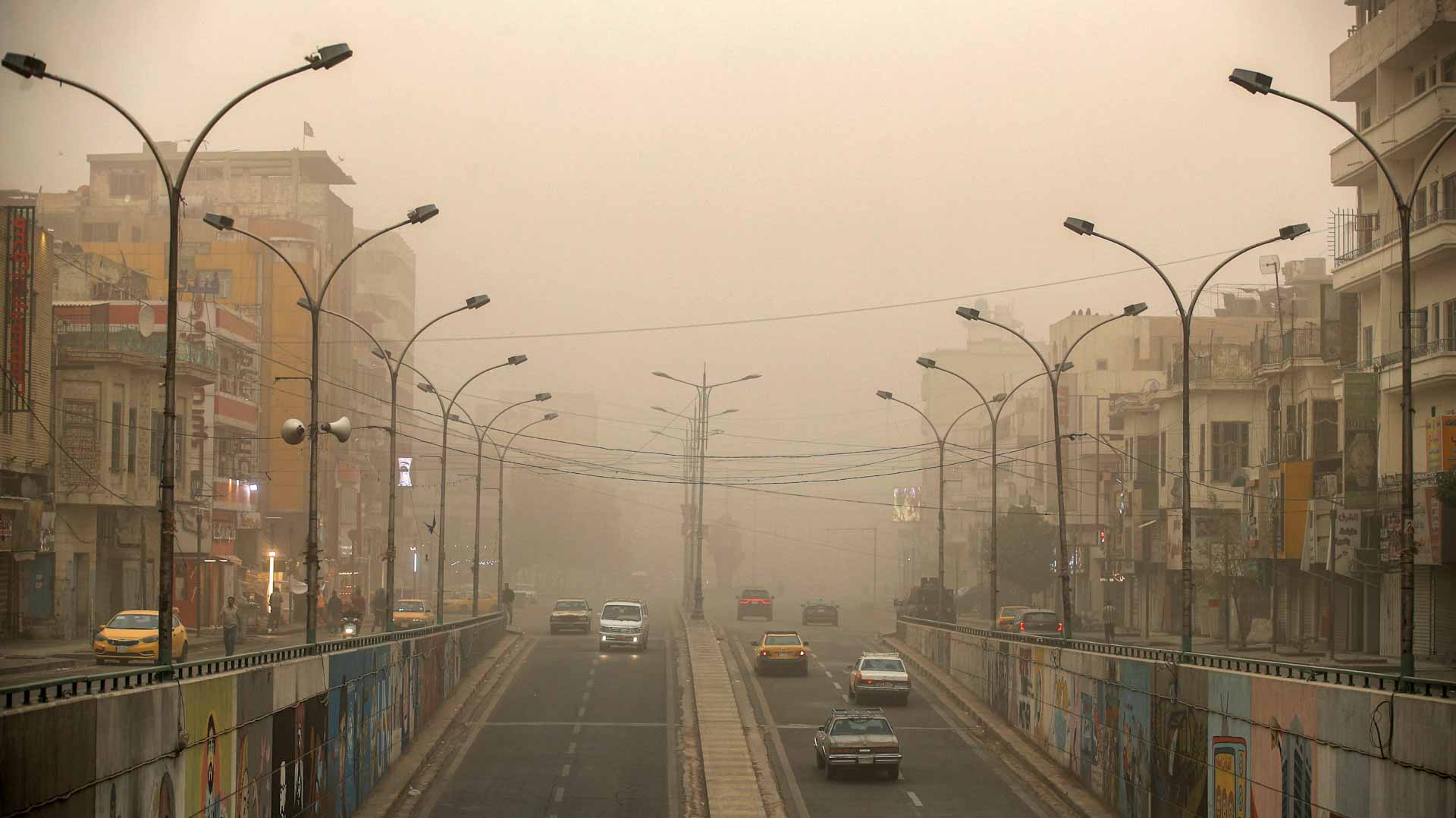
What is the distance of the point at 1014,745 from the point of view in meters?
40.7

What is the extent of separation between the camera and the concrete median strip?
34031 millimetres

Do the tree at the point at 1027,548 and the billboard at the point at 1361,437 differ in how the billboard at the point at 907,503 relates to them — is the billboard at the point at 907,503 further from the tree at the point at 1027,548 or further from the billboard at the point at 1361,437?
the billboard at the point at 1361,437

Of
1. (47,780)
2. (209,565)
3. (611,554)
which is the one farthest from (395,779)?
(611,554)

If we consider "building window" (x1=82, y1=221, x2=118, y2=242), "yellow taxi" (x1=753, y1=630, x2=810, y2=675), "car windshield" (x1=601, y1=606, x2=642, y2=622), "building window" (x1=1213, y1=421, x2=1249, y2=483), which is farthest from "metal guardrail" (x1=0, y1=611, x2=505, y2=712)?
"building window" (x1=82, y1=221, x2=118, y2=242)

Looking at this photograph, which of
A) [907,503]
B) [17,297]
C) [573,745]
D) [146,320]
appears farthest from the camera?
[907,503]

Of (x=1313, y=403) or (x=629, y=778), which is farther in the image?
(x=1313, y=403)

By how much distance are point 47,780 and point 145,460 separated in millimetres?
47559

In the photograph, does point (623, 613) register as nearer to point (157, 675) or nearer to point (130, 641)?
point (130, 641)

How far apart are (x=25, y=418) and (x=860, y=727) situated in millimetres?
31042

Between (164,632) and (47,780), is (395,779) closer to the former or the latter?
(164,632)

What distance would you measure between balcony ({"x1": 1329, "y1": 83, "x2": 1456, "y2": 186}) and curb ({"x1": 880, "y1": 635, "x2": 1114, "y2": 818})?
822 inches

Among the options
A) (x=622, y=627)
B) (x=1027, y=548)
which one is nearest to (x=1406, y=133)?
(x=622, y=627)

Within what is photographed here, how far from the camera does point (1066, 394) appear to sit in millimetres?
102062

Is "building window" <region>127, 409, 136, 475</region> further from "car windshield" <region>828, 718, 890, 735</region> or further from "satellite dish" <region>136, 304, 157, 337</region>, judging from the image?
"car windshield" <region>828, 718, 890, 735</region>
